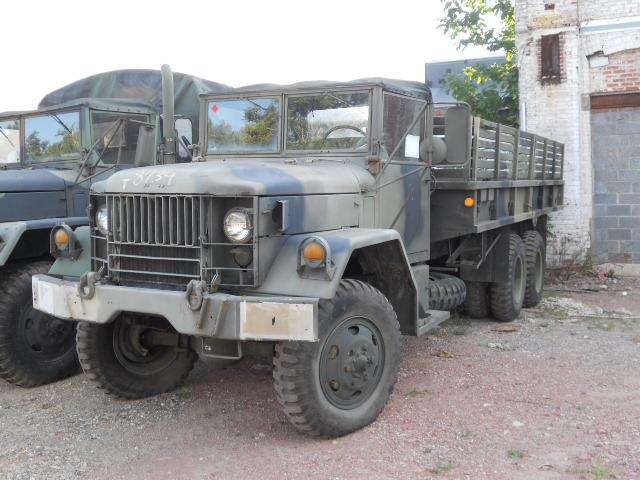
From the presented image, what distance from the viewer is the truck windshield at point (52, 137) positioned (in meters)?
6.12

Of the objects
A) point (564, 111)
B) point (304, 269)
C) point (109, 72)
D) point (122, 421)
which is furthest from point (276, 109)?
point (564, 111)

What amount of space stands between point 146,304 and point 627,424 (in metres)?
2.78

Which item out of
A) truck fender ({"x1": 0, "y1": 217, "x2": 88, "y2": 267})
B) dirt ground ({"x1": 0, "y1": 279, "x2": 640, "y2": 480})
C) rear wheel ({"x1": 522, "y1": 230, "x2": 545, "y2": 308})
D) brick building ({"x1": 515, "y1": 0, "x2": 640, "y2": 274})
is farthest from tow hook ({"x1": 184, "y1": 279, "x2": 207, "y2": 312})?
brick building ({"x1": 515, "y1": 0, "x2": 640, "y2": 274})

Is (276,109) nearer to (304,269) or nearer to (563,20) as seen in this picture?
(304,269)

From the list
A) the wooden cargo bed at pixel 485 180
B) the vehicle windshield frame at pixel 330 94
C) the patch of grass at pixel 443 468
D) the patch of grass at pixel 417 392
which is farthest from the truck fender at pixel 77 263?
the wooden cargo bed at pixel 485 180

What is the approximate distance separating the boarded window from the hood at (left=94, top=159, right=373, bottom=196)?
6235 millimetres

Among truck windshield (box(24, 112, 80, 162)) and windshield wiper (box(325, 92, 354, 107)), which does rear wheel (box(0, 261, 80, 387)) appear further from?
windshield wiper (box(325, 92, 354, 107))

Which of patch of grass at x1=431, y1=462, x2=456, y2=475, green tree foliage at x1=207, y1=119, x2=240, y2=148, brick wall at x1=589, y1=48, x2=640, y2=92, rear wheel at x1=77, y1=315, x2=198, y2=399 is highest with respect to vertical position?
brick wall at x1=589, y1=48, x2=640, y2=92

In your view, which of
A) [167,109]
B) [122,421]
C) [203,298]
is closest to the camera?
[203,298]

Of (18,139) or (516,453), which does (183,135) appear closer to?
(18,139)

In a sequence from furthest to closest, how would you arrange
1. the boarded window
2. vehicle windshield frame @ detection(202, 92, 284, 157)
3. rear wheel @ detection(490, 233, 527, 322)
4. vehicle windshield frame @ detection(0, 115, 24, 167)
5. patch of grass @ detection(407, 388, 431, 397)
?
the boarded window → rear wheel @ detection(490, 233, 527, 322) → vehicle windshield frame @ detection(0, 115, 24, 167) → vehicle windshield frame @ detection(202, 92, 284, 157) → patch of grass @ detection(407, 388, 431, 397)

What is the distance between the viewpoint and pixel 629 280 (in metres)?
9.50

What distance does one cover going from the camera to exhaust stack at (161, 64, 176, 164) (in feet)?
16.0

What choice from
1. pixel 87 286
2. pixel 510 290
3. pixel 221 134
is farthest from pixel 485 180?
pixel 87 286
